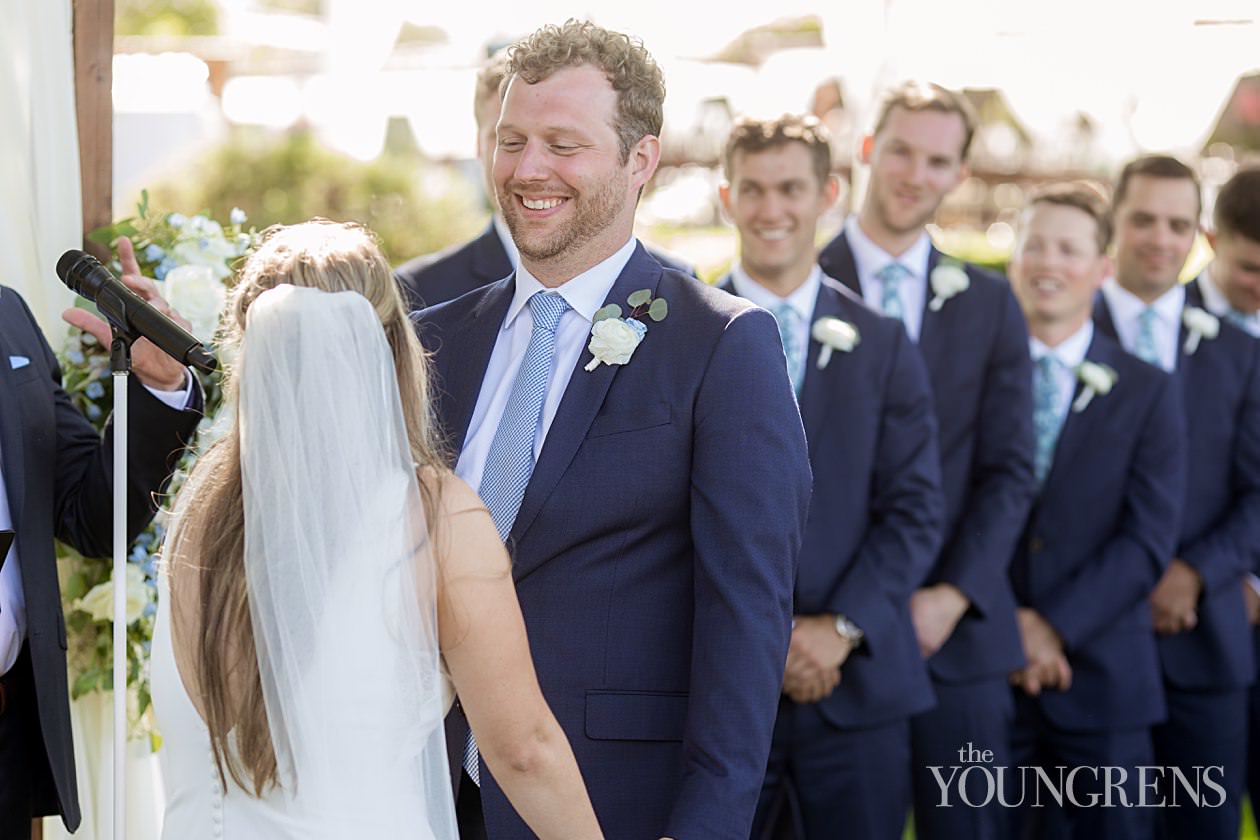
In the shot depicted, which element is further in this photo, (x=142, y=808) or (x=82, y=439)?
(x=142, y=808)

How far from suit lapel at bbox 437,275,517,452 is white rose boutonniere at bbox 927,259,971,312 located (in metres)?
1.98

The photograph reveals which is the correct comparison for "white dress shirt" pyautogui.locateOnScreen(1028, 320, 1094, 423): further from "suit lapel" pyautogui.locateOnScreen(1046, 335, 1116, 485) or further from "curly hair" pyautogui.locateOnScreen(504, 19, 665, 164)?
"curly hair" pyautogui.locateOnScreen(504, 19, 665, 164)

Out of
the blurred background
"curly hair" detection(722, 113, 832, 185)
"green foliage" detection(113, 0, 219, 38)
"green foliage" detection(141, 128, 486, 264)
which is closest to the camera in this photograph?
"curly hair" detection(722, 113, 832, 185)

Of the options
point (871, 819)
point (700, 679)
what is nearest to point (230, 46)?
point (871, 819)

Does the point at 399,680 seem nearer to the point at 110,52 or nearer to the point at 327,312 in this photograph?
the point at 327,312

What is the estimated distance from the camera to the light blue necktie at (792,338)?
4.22 metres

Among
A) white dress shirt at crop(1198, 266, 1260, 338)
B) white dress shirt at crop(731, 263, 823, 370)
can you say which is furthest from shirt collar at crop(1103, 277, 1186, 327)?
white dress shirt at crop(731, 263, 823, 370)

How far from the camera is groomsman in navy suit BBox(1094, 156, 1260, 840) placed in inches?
196

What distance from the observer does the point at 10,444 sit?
10.1ft

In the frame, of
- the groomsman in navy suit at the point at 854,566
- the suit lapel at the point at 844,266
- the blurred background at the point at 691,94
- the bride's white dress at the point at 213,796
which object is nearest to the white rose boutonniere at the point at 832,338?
the groomsman in navy suit at the point at 854,566

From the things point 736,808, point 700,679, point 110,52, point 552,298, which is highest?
point 110,52

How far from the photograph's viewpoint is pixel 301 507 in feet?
7.11

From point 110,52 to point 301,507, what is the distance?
2.16 metres

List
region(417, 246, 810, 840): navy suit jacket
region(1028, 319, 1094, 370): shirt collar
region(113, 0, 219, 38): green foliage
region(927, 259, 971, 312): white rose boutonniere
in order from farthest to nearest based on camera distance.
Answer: region(113, 0, 219, 38): green foliage, region(1028, 319, 1094, 370): shirt collar, region(927, 259, 971, 312): white rose boutonniere, region(417, 246, 810, 840): navy suit jacket
